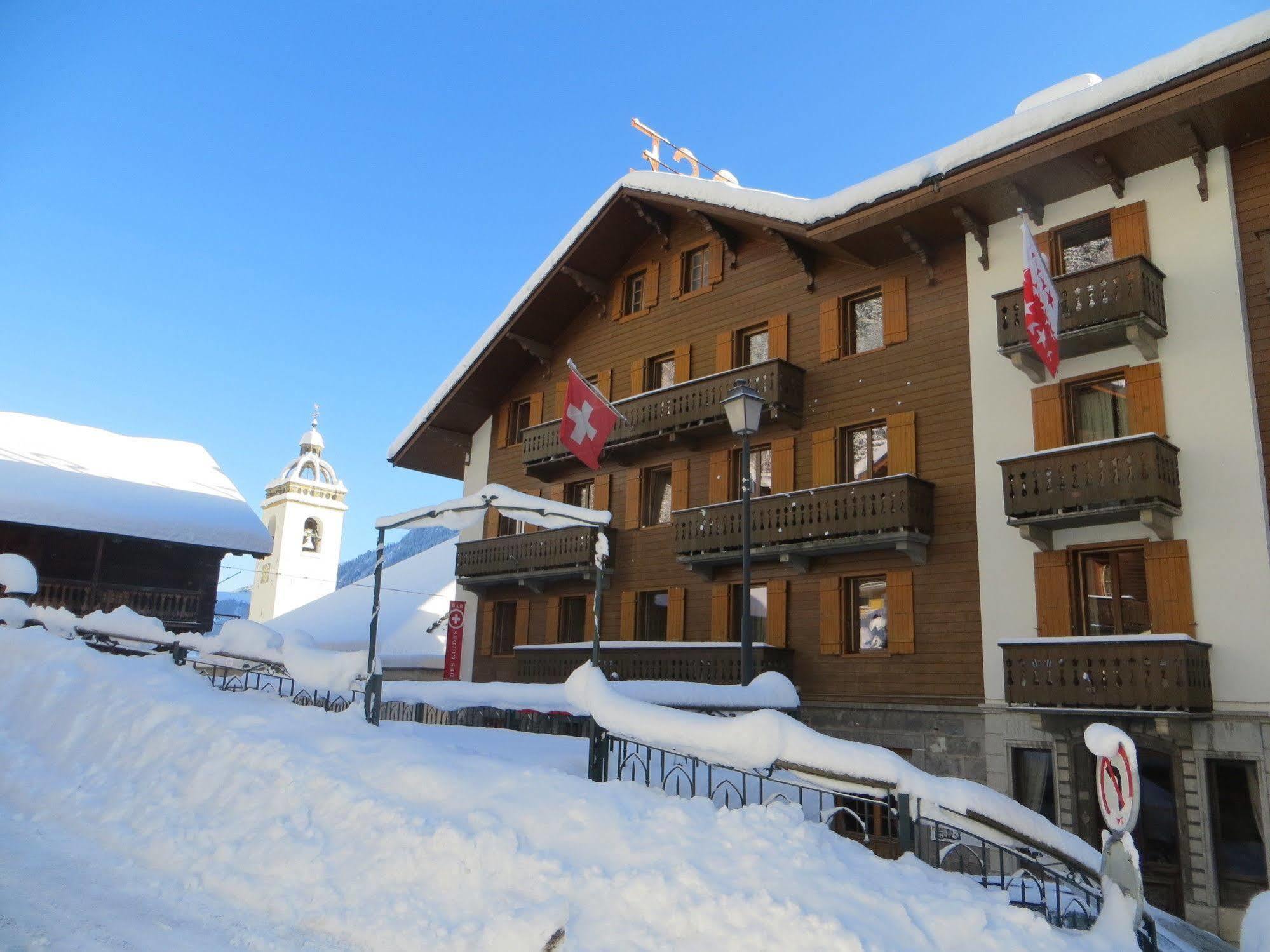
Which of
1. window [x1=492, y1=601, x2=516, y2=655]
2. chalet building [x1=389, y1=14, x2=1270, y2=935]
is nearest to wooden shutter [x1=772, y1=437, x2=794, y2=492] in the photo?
chalet building [x1=389, y1=14, x2=1270, y2=935]

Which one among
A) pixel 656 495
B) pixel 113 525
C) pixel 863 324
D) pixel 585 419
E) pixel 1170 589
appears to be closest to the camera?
pixel 1170 589

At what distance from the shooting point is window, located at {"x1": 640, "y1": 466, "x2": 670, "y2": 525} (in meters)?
25.0

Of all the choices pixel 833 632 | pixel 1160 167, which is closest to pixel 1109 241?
pixel 1160 167

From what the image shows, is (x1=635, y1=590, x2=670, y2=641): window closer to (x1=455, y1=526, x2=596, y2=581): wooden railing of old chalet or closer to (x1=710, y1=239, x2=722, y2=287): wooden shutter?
(x1=455, y1=526, x2=596, y2=581): wooden railing of old chalet

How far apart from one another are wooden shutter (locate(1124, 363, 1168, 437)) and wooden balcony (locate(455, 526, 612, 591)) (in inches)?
484

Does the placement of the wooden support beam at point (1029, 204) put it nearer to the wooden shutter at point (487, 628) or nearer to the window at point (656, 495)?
the window at point (656, 495)

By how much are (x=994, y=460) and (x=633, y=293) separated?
40.0ft

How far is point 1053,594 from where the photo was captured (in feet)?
55.8

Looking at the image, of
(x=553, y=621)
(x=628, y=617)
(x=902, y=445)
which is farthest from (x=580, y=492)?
(x=902, y=445)

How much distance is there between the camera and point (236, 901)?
7.56 meters

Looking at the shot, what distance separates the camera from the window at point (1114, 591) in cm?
1652

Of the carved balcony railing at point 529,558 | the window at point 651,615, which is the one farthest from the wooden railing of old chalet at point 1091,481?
the carved balcony railing at point 529,558

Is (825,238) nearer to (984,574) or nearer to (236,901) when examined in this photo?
(984,574)

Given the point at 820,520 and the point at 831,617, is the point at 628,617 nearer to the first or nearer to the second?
the point at 831,617
